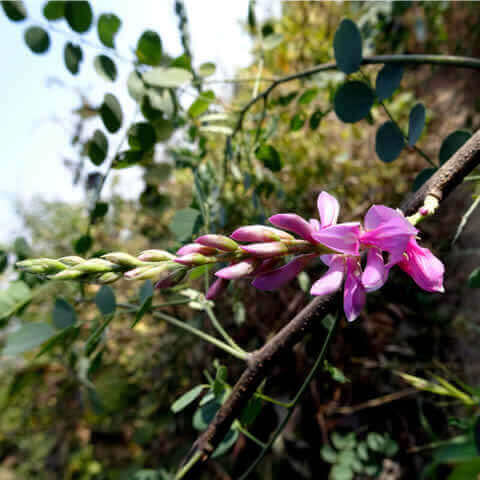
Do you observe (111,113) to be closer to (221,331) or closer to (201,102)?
(201,102)

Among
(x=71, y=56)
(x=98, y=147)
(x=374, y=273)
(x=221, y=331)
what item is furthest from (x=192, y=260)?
(x=71, y=56)

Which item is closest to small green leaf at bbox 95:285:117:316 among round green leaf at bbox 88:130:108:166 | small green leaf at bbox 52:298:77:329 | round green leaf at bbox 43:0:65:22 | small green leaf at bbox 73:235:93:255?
small green leaf at bbox 52:298:77:329

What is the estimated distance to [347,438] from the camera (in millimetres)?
762

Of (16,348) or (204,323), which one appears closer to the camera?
(16,348)

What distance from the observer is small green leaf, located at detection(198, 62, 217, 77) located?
72 centimetres

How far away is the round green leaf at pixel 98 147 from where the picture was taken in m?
0.65

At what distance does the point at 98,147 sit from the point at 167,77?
175 mm

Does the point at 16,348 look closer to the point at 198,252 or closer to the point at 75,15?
the point at 198,252

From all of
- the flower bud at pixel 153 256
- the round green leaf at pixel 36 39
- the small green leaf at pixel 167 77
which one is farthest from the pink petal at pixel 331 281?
the round green leaf at pixel 36 39

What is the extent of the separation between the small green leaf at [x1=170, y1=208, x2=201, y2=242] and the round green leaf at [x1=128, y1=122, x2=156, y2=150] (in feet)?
0.60

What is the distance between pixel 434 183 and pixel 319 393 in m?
0.64

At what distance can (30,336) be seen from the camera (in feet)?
1.73

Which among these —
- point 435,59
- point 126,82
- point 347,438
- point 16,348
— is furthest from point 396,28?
point 16,348

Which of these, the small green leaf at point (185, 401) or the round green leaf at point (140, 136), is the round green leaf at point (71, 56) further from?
the small green leaf at point (185, 401)
